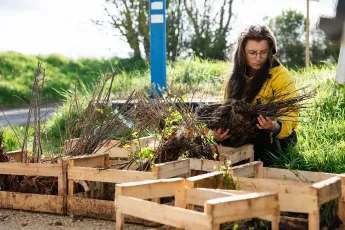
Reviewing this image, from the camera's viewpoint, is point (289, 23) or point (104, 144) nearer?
point (104, 144)

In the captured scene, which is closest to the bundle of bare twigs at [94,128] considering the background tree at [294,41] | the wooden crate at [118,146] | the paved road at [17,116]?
the wooden crate at [118,146]

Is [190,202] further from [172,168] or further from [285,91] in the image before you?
[285,91]

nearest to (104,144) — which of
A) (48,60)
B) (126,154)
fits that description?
(126,154)

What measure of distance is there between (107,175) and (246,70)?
60.2 inches

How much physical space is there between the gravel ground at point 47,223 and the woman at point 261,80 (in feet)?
3.95

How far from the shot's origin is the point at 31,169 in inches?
183

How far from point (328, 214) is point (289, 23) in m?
10.7

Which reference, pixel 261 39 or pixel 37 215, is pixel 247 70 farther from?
pixel 37 215

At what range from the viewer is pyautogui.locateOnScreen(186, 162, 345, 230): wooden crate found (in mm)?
3309

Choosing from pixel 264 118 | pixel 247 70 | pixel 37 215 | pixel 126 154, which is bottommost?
pixel 37 215

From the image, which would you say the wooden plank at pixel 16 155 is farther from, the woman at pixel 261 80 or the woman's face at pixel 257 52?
the woman's face at pixel 257 52

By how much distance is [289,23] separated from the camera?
14.1 m

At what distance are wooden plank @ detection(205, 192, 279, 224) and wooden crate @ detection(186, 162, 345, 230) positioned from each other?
25 cm

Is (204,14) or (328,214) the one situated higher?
(204,14)
